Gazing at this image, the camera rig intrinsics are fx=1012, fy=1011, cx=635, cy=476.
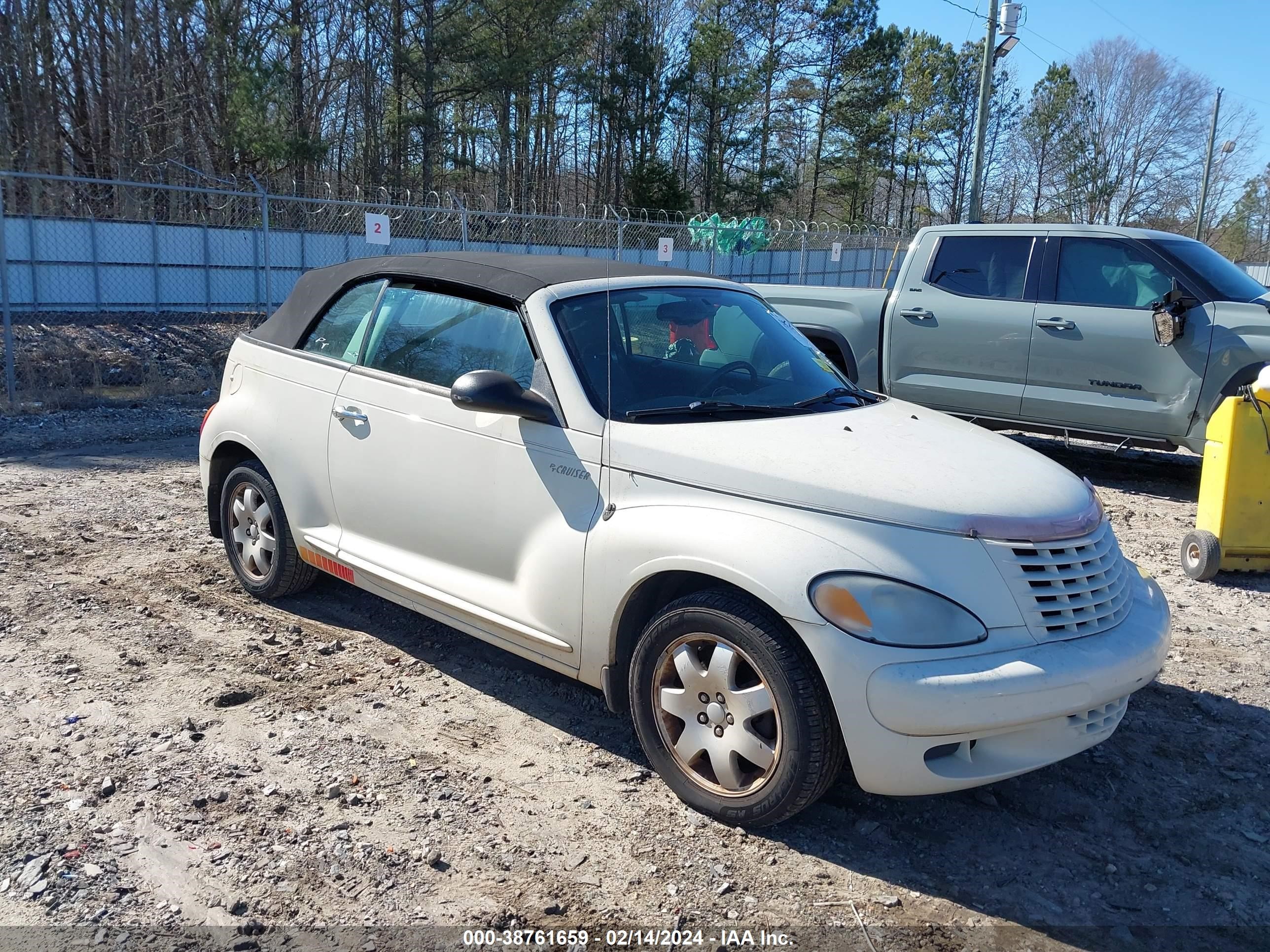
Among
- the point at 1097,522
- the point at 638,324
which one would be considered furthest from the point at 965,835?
the point at 638,324

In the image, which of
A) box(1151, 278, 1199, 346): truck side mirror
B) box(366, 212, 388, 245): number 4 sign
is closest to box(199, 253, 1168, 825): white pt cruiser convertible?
box(1151, 278, 1199, 346): truck side mirror

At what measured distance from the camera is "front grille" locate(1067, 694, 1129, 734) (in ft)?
10.3

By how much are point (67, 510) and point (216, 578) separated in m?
1.94

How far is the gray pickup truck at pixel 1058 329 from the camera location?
7.68 m

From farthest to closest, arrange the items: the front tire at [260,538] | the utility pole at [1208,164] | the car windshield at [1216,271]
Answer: the utility pole at [1208,164]
the car windshield at [1216,271]
the front tire at [260,538]

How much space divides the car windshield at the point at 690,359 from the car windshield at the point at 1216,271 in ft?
16.2

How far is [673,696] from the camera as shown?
10.9 ft

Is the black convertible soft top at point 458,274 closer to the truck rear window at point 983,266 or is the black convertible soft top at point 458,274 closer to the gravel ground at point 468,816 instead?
the gravel ground at point 468,816

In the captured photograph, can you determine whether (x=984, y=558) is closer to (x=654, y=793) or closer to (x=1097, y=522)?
(x=1097, y=522)

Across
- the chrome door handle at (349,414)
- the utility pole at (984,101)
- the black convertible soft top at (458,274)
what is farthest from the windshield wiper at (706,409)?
the utility pole at (984,101)

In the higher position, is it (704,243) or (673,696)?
(704,243)

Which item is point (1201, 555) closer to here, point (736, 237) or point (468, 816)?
point (468, 816)

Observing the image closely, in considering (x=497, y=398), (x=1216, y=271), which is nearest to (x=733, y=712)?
(x=497, y=398)

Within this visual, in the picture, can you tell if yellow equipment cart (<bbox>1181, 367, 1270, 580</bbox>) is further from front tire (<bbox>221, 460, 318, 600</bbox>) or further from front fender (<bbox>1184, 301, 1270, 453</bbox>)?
front tire (<bbox>221, 460, 318, 600</bbox>)
